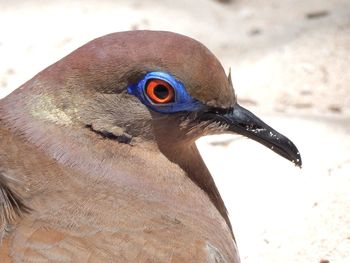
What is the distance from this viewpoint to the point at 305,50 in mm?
5648

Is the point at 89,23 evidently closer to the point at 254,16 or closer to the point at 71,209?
the point at 254,16

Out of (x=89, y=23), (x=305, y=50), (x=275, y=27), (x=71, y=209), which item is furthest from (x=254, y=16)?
(x=71, y=209)

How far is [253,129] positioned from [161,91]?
1.28 ft

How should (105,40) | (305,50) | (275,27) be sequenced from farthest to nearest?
(275,27)
(305,50)
(105,40)

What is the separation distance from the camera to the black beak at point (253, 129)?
311 centimetres

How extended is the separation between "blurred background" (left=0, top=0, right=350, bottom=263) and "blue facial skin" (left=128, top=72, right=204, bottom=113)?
38.6 inches

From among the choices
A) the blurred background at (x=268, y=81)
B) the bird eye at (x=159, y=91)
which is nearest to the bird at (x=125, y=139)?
the bird eye at (x=159, y=91)

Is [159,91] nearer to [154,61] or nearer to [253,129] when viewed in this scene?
[154,61]

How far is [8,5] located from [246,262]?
290cm

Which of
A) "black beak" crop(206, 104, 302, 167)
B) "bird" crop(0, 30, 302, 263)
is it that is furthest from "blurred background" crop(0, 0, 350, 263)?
"bird" crop(0, 30, 302, 263)

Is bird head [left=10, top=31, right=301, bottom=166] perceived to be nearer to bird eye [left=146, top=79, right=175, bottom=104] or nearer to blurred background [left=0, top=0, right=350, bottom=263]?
bird eye [left=146, top=79, right=175, bottom=104]

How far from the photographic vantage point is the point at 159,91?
117 inches

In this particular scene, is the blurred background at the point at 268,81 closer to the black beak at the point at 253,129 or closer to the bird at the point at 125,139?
the black beak at the point at 253,129

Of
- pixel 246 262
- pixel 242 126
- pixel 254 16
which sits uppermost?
pixel 254 16
